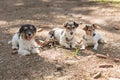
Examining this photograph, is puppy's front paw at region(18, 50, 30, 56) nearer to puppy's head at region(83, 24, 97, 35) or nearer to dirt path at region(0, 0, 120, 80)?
dirt path at region(0, 0, 120, 80)

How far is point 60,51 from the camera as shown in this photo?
22.3ft

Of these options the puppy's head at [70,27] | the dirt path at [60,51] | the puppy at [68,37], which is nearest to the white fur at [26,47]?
the dirt path at [60,51]

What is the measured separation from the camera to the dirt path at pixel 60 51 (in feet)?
18.8

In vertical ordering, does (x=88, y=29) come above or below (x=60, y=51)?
above

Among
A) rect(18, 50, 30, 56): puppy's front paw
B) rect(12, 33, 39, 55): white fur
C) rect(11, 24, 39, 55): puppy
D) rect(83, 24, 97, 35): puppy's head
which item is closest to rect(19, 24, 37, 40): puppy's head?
rect(11, 24, 39, 55): puppy

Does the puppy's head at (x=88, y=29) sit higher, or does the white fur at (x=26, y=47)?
the puppy's head at (x=88, y=29)

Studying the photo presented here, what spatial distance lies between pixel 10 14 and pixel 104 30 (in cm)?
406

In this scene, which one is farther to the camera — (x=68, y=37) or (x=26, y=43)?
(x=68, y=37)

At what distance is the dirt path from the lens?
5742 millimetres

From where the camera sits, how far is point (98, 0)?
40.7ft

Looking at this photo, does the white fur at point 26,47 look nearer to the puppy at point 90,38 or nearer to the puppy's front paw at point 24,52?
the puppy's front paw at point 24,52

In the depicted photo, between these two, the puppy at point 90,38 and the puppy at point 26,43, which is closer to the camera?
the puppy at point 26,43

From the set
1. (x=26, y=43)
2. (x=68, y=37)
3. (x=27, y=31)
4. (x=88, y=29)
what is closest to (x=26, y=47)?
(x=26, y=43)

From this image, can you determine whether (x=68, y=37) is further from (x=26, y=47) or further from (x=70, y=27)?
(x=26, y=47)
